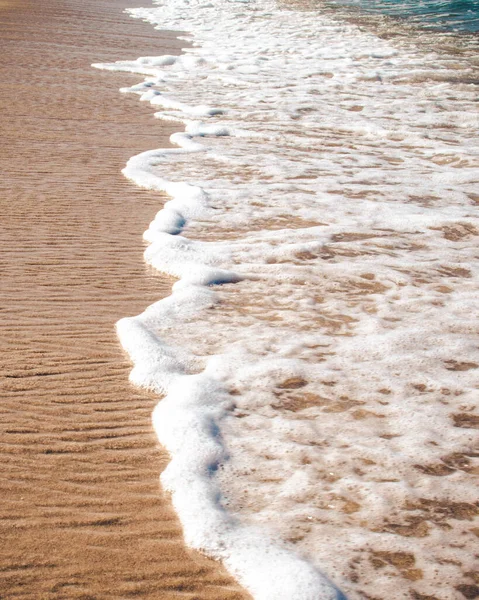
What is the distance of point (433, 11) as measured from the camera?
81.6ft

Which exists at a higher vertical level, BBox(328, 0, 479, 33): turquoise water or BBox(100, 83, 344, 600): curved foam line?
BBox(328, 0, 479, 33): turquoise water

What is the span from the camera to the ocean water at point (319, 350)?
8.33ft

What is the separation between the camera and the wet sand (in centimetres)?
239

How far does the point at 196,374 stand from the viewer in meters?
3.53

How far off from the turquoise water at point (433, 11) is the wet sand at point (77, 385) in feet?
52.7

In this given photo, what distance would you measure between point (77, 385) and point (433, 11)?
2473 centimetres

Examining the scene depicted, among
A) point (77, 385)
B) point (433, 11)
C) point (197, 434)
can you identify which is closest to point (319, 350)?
point (197, 434)

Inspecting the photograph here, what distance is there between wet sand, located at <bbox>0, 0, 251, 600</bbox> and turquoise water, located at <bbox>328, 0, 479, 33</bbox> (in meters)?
16.1

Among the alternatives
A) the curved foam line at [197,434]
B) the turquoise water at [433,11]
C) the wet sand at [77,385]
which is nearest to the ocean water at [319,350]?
the curved foam line at [197,434]

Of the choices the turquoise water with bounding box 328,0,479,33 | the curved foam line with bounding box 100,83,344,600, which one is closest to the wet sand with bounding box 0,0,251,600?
the curved foam line with bounding box 100,83,344,600

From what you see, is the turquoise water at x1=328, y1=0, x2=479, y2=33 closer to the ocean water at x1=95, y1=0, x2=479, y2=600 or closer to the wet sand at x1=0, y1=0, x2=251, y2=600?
the ocean water at x1=95, y1=0, x2=479, y2=600

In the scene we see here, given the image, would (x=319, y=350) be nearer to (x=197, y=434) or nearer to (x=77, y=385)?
(x=197, y=434)

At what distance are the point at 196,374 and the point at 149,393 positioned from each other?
26 cm

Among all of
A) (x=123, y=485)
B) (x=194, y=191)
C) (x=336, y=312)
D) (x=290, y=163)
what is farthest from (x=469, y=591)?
(x=290, y=163)
